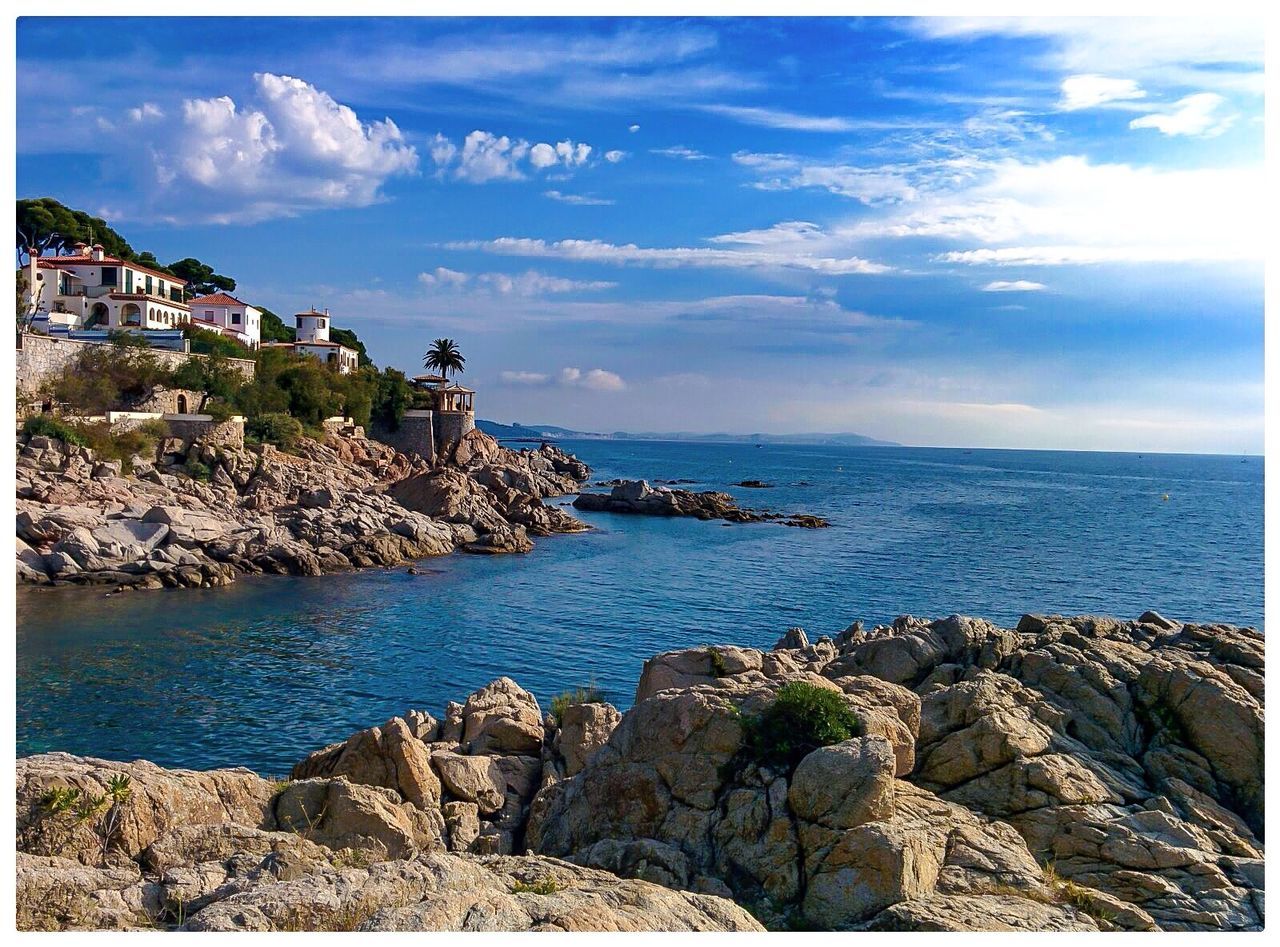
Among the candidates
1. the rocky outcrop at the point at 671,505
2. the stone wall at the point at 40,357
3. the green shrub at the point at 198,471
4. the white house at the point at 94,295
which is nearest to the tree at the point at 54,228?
the white house at the point at 94,295

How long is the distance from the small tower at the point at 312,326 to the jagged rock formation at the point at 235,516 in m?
35.3

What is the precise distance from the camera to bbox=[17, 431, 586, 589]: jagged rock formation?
36.9m

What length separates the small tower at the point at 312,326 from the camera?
309ft

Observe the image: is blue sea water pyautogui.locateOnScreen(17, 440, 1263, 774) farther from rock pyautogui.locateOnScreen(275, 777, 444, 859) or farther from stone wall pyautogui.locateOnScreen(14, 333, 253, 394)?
stone wall pyautogui.locateOnScreen(14, 333, 253, 394)

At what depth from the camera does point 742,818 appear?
31.6ft

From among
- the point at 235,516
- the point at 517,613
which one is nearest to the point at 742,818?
the point at 517,613

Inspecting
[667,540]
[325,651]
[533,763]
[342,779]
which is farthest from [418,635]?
[667,540]

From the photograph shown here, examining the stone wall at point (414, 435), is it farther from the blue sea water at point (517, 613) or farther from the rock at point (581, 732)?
the rock at point (581, 732)

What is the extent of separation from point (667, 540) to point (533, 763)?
144ft

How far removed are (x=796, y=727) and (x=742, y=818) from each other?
1334 millimetres

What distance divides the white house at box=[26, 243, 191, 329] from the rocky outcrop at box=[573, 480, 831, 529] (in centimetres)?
3865

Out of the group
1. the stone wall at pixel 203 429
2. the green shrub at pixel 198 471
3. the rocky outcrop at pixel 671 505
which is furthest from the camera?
the rocky outcrop at pixel 671 505

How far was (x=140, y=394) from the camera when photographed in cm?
5862

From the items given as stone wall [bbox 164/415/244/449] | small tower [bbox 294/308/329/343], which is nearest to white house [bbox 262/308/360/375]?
small tower [bbox 294/308/329/343]
